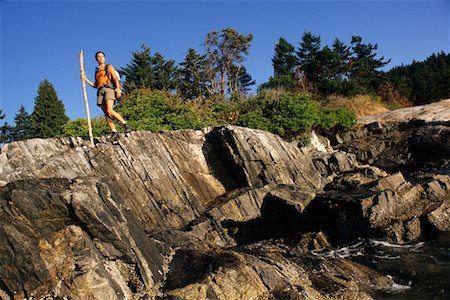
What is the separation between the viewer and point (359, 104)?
29.1 meters

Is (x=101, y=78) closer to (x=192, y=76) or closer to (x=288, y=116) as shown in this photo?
(x=288, y=116)

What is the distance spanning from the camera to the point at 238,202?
1234 cm

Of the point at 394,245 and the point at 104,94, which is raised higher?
the point at 104,94

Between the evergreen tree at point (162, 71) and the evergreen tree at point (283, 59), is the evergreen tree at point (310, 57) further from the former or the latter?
the evergreen tree at point (162, 71)

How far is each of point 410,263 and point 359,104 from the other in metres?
22.6

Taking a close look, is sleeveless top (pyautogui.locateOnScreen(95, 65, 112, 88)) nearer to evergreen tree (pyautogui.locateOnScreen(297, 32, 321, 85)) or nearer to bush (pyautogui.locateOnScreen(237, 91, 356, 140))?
bush (pyautogui.locateOnScreen(237, 91, 356, 140))

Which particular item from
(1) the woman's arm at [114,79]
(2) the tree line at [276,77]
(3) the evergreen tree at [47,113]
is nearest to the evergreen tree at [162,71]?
(2) the tree line at [276,77]

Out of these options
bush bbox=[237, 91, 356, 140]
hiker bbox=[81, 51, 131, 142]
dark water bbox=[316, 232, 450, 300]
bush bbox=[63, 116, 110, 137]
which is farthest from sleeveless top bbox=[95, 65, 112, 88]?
bush bbox=[237, 91, 356, 140]

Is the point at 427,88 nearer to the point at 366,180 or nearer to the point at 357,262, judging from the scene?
the point at 366,180

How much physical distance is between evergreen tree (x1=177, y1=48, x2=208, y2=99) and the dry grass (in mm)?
12880

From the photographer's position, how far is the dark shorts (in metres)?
11.0

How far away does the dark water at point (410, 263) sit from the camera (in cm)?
706

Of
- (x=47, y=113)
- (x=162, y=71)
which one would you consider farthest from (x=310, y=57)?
(x=47, y=113)

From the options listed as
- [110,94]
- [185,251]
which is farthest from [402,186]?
[110,94]
